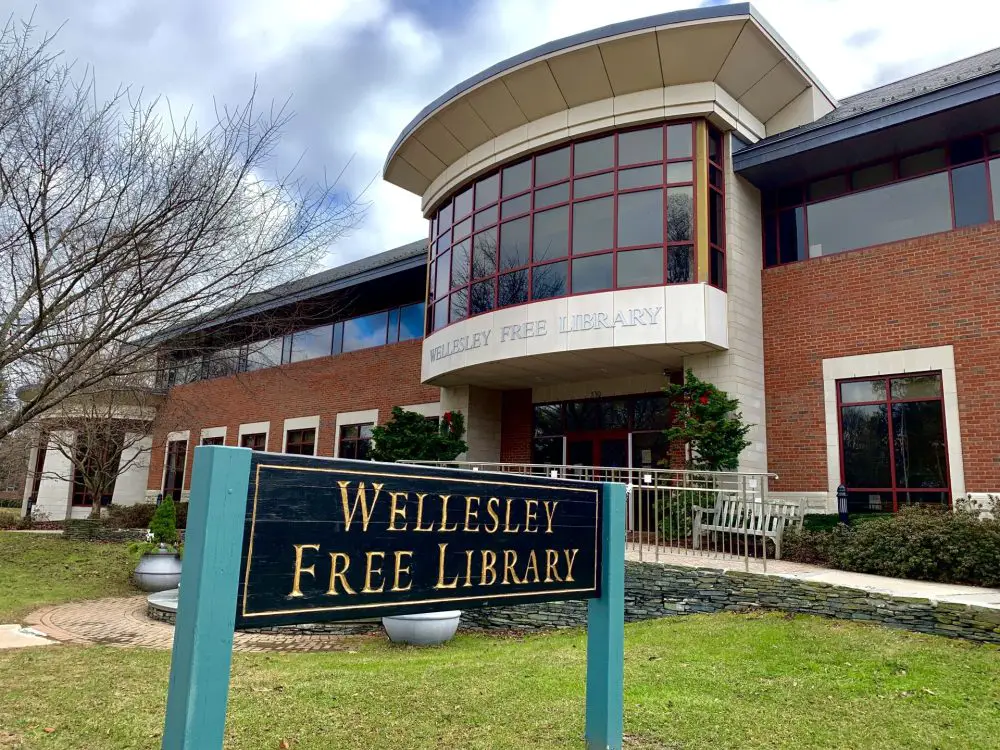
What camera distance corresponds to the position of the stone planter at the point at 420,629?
26.7ft

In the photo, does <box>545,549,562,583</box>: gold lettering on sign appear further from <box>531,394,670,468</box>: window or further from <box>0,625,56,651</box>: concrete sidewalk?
<box>531,394,670,468</box>: window

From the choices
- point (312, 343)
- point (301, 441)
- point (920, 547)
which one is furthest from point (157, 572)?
point (312, 343)

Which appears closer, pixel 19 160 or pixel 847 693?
pixel 847 693

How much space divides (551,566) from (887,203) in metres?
12.1

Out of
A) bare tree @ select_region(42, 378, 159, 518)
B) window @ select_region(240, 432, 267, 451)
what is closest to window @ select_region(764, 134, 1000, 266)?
bare tree @ select_region(42, 378, 159, 518)

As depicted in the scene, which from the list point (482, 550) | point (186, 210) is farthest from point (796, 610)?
point (186, 210)

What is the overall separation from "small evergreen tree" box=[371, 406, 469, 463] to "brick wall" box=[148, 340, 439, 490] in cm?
282

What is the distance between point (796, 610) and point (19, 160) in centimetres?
1047

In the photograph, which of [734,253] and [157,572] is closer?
[157,572]

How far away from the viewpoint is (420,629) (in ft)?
26.7

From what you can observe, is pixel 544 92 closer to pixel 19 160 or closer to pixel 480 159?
pixel 480 159

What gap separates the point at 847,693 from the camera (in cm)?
520

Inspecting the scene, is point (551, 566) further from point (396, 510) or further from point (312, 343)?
point (312, 343)

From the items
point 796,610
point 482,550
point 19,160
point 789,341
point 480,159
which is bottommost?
point 796,610
